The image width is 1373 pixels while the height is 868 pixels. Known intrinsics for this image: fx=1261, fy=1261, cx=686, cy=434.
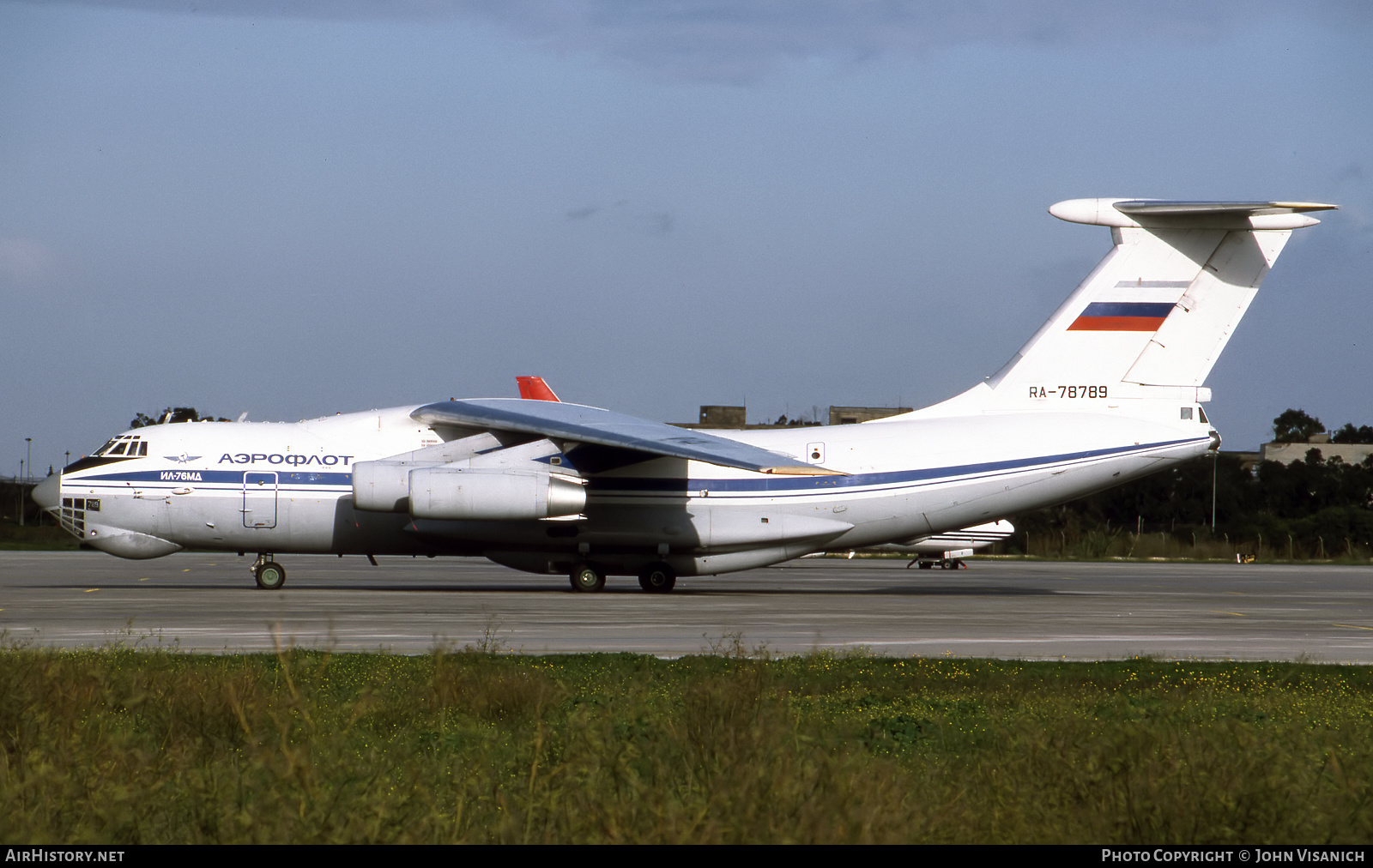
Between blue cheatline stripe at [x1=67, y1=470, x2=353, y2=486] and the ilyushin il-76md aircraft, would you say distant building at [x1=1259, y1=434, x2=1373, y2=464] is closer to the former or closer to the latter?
the ilyushin il-76md aircraft

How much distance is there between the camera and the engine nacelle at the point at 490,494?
20062 mm

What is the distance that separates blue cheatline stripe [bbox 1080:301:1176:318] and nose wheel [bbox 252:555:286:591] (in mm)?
14624

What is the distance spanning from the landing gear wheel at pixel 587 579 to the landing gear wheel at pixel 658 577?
0.75 m

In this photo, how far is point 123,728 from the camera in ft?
22.3

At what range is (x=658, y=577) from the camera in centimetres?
2227

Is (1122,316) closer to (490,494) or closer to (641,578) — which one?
(641,578)

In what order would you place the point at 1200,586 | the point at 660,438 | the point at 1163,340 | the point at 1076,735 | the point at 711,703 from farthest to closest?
the point at 1200,586 → the point at 1163,340 → the point at 660,438 → the point at 711,703 → the point at 1076,735

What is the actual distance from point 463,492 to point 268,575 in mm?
4345

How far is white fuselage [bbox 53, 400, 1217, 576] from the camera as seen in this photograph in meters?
21.3

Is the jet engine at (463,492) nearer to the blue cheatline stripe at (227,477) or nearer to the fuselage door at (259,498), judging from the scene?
the blue cheatline stripe at (227,477)

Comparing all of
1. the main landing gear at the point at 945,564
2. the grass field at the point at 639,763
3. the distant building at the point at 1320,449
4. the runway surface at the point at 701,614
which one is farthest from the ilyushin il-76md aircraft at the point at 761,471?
the distant building at the point at 1320,449
